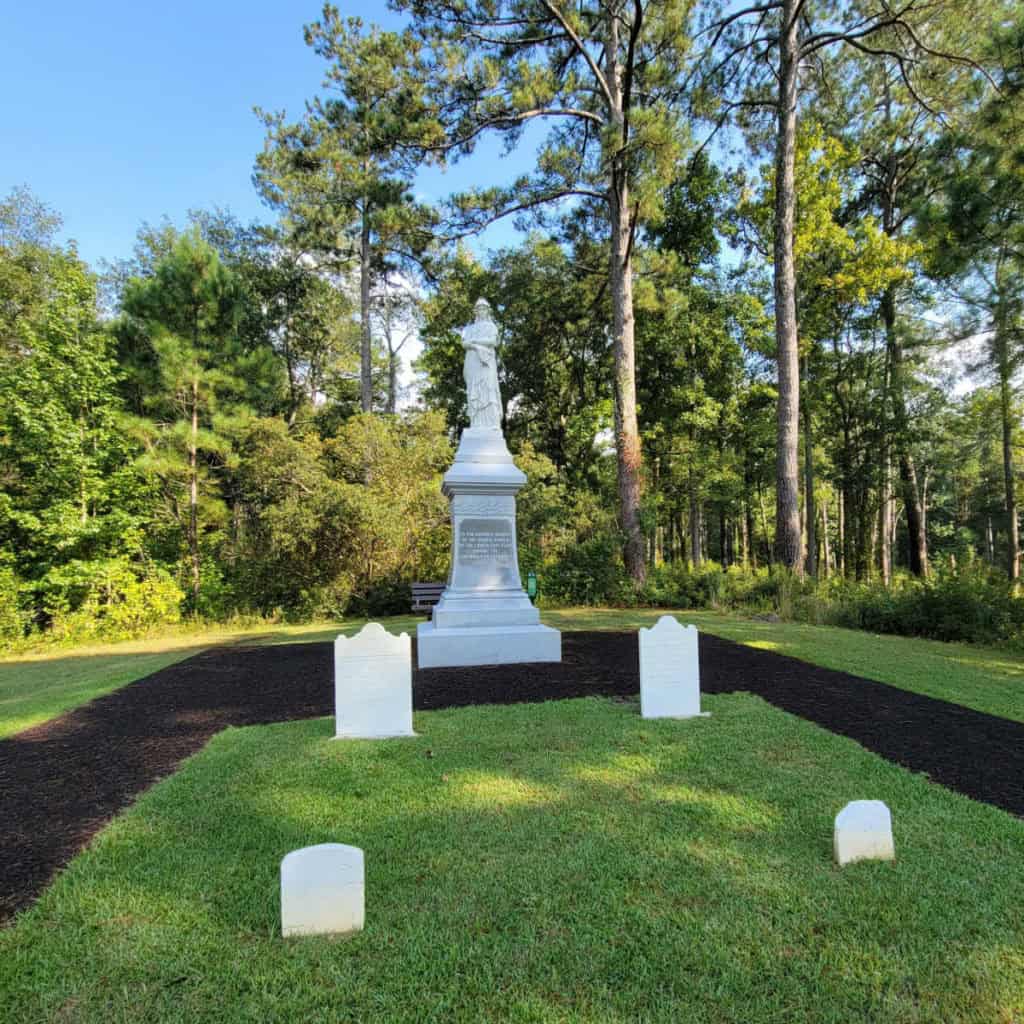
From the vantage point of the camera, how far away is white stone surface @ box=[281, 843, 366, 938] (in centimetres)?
214

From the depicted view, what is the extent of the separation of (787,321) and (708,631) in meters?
8.38

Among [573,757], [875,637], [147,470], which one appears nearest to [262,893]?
[573,757]

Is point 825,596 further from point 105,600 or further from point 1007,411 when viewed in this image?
Answer: point 105,600

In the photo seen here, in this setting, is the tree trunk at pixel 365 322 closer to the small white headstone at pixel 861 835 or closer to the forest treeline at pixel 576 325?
the forest treeline at pixel 576 325

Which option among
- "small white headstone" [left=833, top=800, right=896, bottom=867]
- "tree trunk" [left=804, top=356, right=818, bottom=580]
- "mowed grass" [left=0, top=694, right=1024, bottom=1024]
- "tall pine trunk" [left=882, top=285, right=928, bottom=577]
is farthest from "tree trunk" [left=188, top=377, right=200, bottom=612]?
"tall pine trunk" [left=882, top=285, right=928, bottom=577]

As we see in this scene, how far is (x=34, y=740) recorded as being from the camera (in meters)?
4.69

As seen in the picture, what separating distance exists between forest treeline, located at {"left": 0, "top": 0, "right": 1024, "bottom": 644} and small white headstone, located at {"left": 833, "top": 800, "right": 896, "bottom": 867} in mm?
9160

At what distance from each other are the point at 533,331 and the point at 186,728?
64.2 feet

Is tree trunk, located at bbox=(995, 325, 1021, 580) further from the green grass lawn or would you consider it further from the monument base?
the monument base

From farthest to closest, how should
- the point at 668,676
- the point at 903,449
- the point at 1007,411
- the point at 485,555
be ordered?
the point at 903,449
the point at 1007,411
the point at 485,555
the point at 668,676

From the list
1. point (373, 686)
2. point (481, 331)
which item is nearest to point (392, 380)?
point (481, 331)

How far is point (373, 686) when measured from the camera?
178 inches

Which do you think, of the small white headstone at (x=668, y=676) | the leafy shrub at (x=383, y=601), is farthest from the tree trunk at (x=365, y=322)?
the small white headstone at (x=668, y=676)

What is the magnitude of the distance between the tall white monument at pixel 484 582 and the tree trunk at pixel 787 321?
841 centimetres
